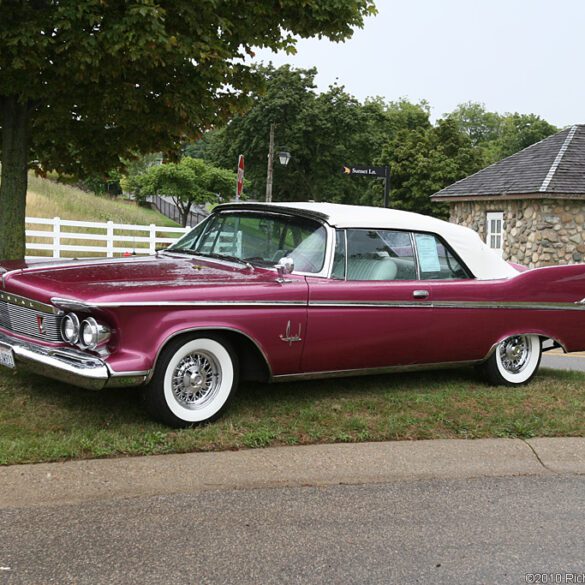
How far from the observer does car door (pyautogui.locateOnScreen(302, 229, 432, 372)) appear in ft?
17.3

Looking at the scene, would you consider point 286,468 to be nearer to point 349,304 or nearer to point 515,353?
point 349,304

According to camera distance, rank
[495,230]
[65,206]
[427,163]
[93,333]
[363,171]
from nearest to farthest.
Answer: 1. [93,333]
2. [363,171]
3. [495,230]
4. [65,206]
5. [427,163]

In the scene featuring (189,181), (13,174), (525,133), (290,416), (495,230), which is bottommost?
(290,416)

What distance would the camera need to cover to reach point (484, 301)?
6141mm

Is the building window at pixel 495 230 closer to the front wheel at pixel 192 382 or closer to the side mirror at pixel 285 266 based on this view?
the side mirror at pixel 285 266

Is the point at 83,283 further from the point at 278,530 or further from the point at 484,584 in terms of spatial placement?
the point at 484,584

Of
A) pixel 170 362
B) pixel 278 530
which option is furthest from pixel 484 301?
pixel 278 530

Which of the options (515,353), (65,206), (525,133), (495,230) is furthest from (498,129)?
(515,353)

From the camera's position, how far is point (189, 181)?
40.8 metres

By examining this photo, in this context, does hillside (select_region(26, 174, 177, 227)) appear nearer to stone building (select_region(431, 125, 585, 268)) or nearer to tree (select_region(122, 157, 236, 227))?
tree (select_region(122, 157, 236, 227))

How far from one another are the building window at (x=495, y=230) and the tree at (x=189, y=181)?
21100 millimetres

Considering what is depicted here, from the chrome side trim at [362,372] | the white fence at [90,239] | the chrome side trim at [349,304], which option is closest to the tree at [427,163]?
the white fence at [90,239]

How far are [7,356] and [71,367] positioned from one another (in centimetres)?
67

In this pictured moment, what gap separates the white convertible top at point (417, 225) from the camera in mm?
5691
